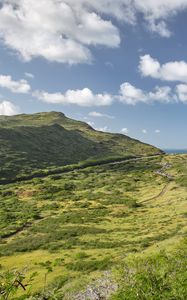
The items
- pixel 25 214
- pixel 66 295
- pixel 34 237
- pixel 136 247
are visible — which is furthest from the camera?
pixel 25 214

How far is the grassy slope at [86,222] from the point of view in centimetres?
5653

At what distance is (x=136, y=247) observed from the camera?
62.7 metres

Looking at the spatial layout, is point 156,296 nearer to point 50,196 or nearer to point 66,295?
point 66,295

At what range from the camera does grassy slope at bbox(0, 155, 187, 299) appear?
56.5 meters

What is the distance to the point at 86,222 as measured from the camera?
94625mm

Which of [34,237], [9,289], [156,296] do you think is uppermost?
[9,289]

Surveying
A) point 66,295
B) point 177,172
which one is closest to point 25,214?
point 66,295

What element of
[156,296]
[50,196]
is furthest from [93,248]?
[50,196]

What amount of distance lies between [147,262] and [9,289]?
2785 centimetres

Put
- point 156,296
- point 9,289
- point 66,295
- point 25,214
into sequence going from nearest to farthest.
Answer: point 9,289, point 156,296, point 66,295, point 25,214

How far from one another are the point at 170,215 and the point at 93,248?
3317 cm

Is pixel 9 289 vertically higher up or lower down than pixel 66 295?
higher up

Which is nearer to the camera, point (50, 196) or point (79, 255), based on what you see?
point (79, 255)

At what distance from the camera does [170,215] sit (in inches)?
3716
